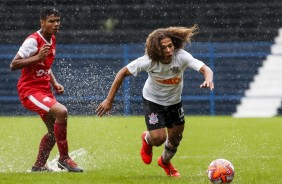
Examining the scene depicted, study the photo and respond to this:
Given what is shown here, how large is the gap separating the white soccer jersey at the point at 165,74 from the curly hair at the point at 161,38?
0.08m

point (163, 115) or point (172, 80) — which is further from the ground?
point (172, 80)

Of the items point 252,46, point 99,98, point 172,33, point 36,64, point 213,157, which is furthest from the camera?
point 252,46

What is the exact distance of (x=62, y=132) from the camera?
8.91 metres

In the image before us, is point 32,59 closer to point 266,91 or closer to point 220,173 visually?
point 220,173

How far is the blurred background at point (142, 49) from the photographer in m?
20.6

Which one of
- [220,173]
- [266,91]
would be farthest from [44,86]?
[266,91]

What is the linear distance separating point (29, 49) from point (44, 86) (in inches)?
18.5

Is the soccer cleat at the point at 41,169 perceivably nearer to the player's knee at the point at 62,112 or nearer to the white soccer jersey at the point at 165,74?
the player's knee at the point at 62,112

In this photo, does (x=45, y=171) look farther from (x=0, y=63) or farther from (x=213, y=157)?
(x=0, y=63)

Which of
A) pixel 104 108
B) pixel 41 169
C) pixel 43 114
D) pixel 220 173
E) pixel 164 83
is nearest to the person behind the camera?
pixel 220 173

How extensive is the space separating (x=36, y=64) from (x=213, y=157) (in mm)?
3125

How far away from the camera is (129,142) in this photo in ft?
44.8

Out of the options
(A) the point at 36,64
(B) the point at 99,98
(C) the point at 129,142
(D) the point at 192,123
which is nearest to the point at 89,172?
(A) the point at 36,64

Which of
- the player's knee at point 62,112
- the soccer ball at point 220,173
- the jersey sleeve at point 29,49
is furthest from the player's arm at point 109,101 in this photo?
the soccer ball at point 220,173
